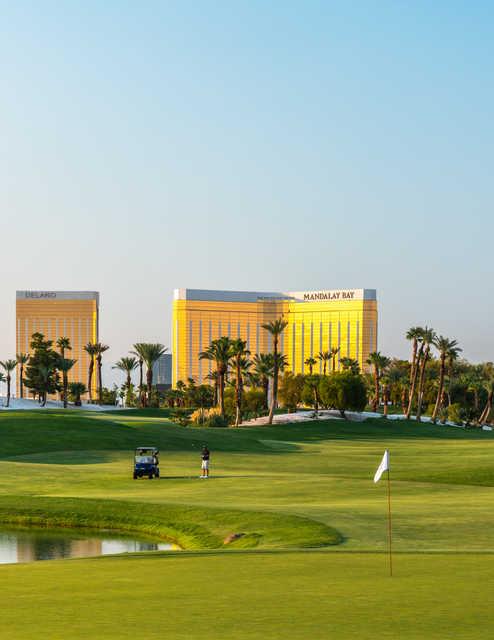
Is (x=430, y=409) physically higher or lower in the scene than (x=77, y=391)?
lower

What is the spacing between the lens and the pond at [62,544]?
116 ft

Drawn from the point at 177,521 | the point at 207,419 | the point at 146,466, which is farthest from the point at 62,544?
the point at 207,419

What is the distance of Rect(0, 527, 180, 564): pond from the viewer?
116ft

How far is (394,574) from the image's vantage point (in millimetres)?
Answer: 20219

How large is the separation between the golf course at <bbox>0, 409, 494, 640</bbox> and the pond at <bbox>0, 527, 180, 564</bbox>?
965 millimetres

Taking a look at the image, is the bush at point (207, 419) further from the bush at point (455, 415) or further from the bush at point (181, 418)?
the bush at point (455, 415)

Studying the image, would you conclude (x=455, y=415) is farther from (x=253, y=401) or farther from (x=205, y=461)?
(x=205, y=461)

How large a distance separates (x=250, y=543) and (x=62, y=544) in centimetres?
884

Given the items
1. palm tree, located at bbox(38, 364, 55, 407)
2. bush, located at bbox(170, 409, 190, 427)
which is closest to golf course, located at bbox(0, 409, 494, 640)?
bush, located at bbox(170, 409, 190, 427)

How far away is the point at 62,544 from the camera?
38062 millimetres

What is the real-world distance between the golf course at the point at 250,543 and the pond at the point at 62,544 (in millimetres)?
965

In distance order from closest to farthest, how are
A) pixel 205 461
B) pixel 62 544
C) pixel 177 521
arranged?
1. pixel 62 544
2. pixel 177 521
3. pixel 205 461

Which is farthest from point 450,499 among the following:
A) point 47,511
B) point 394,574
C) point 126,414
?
point 126,414

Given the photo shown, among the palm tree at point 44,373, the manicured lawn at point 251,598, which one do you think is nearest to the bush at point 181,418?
the palm tree at point 44,373
